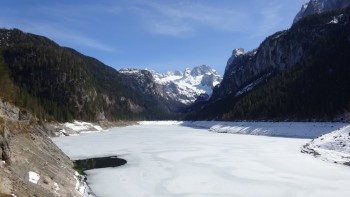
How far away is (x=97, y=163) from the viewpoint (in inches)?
1635

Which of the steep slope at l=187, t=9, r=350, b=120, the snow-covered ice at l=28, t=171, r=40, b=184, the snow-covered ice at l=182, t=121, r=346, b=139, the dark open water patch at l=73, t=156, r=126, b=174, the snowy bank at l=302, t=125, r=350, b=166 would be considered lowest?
the dark open water patch at l=73, t=156, r=126, b=174

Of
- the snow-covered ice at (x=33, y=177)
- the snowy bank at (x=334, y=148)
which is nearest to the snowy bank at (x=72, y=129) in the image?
the snowy bank at (x=334, y=148)

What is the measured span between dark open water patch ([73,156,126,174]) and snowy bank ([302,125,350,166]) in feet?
69.6

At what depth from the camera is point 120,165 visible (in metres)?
39.4

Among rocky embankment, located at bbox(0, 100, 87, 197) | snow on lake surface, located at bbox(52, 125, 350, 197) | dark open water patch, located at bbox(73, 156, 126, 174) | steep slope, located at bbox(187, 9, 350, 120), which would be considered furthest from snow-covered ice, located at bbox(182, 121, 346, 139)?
rocky embankment, located at bbox(0, 100, 87, 197)

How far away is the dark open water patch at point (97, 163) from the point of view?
38.3 meters

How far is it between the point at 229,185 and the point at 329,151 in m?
19.3

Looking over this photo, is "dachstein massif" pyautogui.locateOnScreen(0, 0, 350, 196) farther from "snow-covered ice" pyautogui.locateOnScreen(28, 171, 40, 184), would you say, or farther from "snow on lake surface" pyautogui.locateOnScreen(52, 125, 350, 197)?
"snow on lake surface" pyautogui.locateOnScreen(52, 125, 350, 197)

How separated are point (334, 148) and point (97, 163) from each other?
85.5 ft

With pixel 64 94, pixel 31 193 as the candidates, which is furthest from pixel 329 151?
pixel 64 94

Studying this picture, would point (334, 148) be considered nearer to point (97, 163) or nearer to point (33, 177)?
point (97, 163)

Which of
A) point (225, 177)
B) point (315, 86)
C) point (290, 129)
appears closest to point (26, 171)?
point (225, 177)

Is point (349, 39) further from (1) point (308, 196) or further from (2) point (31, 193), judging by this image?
(2) point (31, 193)

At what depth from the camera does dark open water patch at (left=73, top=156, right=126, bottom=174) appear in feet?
126
